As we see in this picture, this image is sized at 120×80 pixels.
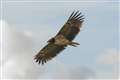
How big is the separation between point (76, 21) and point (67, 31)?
1203 millimetres

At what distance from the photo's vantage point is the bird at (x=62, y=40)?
38.5m

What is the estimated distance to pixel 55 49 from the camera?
132ft

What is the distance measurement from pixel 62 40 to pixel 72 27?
170 centimetres

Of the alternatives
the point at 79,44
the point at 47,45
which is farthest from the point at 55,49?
the point at 79,44

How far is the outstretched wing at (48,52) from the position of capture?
131 ft

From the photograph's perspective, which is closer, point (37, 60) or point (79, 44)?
point (79, 44)

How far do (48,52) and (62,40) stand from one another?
2543 mm

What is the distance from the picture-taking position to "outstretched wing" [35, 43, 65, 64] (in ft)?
131

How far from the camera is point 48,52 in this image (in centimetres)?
4056

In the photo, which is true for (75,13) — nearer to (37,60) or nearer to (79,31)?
(79,31)

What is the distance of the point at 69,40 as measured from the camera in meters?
38.4

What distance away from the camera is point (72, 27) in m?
39.6

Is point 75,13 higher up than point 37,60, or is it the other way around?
point 75,13

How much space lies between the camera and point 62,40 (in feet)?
126
